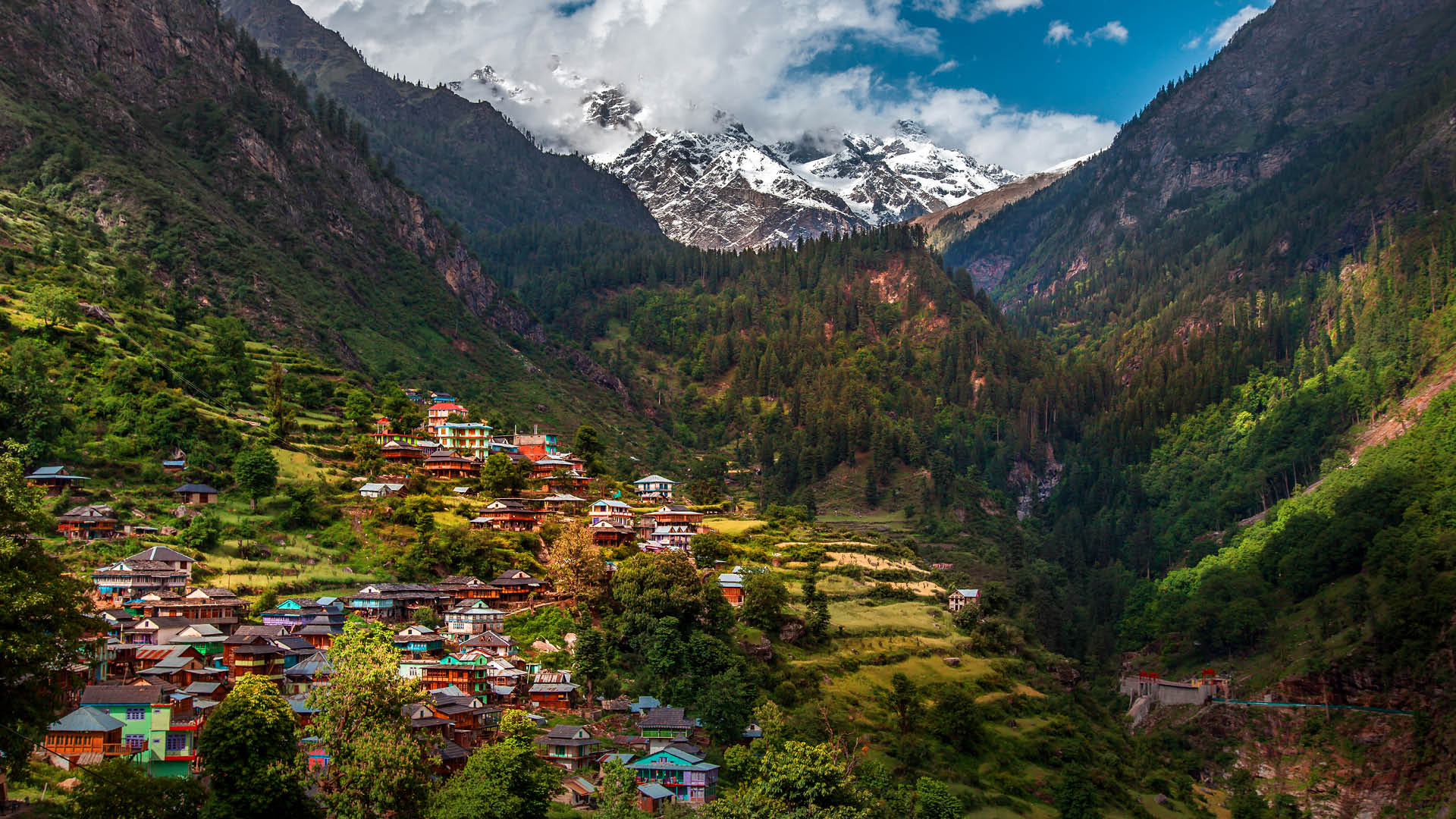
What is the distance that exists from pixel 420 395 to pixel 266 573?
71.8 metres

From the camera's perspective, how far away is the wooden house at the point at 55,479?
76.9m

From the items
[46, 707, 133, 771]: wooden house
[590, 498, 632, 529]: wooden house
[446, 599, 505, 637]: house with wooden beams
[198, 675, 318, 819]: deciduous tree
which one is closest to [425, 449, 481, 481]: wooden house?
[590, 498, 632, 529]: wooden house

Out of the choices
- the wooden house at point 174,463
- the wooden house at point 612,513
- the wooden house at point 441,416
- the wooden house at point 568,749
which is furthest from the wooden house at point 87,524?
the wooden house at point 441,416

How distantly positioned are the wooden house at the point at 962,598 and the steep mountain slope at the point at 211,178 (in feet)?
276

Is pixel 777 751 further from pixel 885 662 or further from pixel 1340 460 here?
pixel 1340 460

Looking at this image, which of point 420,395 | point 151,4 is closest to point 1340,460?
point 420,395

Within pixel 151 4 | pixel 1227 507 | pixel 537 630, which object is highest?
pixel 151 4

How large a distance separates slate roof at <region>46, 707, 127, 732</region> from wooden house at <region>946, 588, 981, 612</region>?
2937 inches

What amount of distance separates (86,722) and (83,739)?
2.24 feet

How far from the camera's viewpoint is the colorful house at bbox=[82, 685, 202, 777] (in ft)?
156

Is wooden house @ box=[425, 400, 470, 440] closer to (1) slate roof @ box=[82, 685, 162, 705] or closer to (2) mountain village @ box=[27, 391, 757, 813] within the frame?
(2) mountain village @ box=[27, 391, 757, 813]

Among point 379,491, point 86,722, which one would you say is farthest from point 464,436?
point 86,722

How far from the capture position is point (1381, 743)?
334ft

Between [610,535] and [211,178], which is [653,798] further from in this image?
[211,178]
